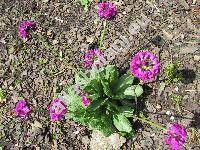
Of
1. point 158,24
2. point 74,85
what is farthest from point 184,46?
point 74,85

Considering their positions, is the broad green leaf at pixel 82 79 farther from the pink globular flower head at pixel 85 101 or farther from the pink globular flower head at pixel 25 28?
the pink globular flower head at pixel 25 28

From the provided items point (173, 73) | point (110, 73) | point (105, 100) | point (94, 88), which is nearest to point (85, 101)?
point (94, 88)

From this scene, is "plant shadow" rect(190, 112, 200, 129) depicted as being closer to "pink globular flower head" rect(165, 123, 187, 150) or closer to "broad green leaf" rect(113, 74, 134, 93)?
"broad green leaf" rect(113, 74, 134, 93)

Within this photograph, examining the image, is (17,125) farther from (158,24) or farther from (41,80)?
(158,24)

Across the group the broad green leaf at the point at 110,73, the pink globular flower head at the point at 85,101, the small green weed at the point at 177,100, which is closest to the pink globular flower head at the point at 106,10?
the broad green leaf at the point at 110,73

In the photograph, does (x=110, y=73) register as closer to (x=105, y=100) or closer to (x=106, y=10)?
(x=105, y=100)

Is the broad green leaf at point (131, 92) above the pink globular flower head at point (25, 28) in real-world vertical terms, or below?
below
